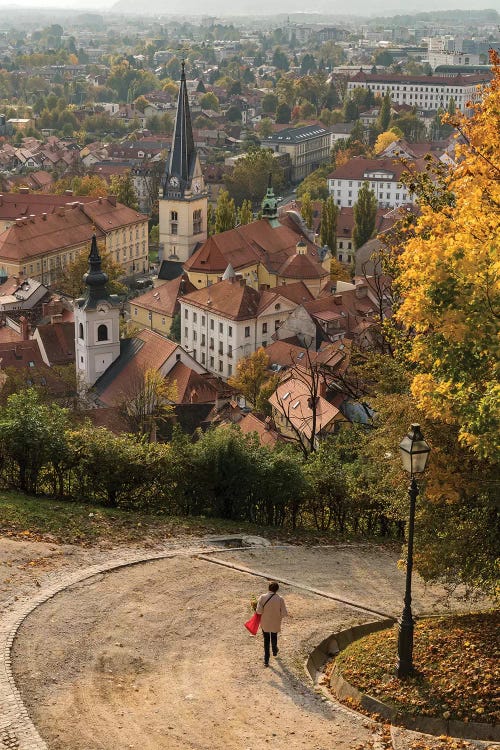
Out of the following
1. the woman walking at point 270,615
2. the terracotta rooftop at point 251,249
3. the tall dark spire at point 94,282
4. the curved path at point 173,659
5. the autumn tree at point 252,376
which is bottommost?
the autumn tree at point 252,376

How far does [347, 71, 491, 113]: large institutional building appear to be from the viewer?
177625 mm

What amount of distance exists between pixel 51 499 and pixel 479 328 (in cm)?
1044

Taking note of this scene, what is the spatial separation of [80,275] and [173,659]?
180ft

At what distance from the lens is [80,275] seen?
6688 cm

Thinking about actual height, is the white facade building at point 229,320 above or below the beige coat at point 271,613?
below

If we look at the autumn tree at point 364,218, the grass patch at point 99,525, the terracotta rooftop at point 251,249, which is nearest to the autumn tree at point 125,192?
the autumn tree at point 364,218

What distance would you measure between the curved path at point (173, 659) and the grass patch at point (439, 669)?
557 mm

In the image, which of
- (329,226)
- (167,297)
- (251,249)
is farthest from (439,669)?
(329,226)

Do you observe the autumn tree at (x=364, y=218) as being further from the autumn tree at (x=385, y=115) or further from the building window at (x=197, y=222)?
the autumn tree at (x=385, y=115)

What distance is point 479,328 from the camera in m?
12.4

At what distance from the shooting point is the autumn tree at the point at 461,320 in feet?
40.1

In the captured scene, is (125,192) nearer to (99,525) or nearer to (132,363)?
(132,363)

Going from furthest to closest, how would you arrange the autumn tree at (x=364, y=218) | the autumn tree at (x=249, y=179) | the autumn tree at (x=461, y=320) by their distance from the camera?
the autumn tree at (x=249, y=179), the autumn tree at (x=364, y=218), the autumn tree at (x=461, y=320)

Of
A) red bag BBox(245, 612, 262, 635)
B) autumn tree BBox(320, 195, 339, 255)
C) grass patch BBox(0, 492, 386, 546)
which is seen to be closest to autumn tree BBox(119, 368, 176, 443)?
grass patch BBox(0, 492, 386, 546)
